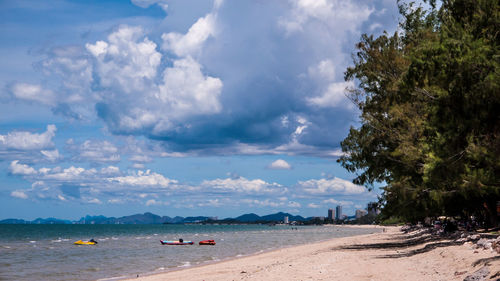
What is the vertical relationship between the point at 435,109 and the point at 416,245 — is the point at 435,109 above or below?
above

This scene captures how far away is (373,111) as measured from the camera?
35.2 meters

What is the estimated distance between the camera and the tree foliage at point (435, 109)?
14156 millimetres

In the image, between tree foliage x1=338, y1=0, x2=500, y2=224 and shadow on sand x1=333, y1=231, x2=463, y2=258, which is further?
shadow on sand x1=333, y1=231, x2=463, y2=258

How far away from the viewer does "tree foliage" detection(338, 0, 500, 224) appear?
14156mm

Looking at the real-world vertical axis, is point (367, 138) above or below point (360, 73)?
below

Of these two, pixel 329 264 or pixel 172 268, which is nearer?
pixel 329 264

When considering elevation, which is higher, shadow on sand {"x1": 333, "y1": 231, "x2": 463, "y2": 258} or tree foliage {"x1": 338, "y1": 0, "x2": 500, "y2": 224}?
tree foliage {"x1": 338, "y1": 0, "x2": 500, "y2": 224}

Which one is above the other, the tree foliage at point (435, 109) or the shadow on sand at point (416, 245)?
the tree foliage at point (435, 109)

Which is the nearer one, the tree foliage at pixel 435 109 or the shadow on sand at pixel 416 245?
the tree foliage at pixel 435 109

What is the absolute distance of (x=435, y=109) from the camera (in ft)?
52.5

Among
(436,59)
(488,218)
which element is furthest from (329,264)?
(488,218)

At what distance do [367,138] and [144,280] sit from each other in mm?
16668

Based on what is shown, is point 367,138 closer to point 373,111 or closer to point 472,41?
point 373,111

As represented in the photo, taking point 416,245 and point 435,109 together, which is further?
point 416,245
